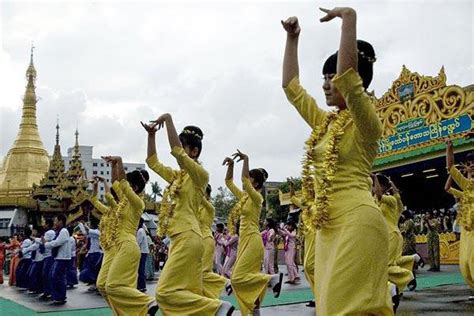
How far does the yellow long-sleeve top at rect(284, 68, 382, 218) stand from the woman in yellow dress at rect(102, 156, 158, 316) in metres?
3.89

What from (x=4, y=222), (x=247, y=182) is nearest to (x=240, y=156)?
(x=247, y=182)

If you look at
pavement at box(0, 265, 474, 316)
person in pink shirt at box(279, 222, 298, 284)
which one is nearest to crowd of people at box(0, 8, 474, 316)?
pavement at box(0, 265, 474, 316)

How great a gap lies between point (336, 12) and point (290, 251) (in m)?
13.7

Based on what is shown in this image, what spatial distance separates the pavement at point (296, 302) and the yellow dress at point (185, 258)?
3195mm

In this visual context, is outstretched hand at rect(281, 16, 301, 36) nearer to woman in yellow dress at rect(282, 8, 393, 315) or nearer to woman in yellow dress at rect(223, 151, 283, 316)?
woman in yellow dress at rect(282, 8, 393, 315)

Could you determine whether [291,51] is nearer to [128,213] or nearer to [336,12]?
[336,12]

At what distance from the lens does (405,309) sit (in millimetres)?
8617

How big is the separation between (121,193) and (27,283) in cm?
956

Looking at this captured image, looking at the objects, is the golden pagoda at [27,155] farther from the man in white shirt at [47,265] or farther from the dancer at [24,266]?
the man in white shirt at [47,265]

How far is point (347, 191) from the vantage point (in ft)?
10.5

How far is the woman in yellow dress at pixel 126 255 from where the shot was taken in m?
6.65

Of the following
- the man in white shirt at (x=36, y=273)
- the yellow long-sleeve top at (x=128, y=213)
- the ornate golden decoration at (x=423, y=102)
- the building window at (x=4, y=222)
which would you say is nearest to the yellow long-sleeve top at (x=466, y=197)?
the yellow long-sleeve top at (x=128, y=213)

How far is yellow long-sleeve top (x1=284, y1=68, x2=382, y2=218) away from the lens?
117 inches

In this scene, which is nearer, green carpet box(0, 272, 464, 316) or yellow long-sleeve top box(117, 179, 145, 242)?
yellow long-sleeve top box(117, 179, 145, 242)
